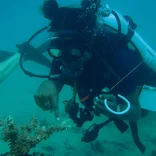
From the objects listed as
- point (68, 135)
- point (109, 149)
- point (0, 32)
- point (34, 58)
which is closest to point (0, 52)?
point (34, 58)

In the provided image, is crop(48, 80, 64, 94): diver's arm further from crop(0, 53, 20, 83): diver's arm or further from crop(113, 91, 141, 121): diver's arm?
crop(0, 53, 20, 83): diver's arm

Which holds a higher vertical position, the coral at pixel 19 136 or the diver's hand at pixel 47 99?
the diver's hand at pixel 47 99

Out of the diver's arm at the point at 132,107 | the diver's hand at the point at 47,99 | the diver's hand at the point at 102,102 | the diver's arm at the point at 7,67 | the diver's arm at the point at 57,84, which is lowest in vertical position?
the diver's arm at the point at 132,107

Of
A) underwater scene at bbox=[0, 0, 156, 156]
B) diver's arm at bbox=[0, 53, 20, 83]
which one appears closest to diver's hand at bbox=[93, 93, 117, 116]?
underwater scene at bbox=[0, 0, 156, 156]

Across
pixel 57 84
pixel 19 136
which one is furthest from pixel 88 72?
pixel 19 136

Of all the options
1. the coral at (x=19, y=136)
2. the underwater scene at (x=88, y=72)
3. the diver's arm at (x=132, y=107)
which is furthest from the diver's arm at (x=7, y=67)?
the coral at (x=19, y=136)

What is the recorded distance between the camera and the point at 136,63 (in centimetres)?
429

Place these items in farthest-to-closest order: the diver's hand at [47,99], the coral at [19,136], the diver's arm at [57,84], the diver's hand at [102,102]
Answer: the diver's arm at [57,84]
the diver's hand at [102,102]
the diver's hand at [47,99]
the coral at [19,136]

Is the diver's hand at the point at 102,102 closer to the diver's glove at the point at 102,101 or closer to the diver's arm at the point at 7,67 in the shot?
the diver's glove at the point at 102,101

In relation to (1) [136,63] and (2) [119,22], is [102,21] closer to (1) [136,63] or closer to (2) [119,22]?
(2) [119,22]

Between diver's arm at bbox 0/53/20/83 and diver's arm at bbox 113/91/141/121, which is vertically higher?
diver's arm at bbox 0/53/20/83

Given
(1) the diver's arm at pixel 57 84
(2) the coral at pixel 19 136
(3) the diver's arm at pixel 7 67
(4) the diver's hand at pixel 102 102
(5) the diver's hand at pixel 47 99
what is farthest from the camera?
(3) the diver's arm at pixel 7 67

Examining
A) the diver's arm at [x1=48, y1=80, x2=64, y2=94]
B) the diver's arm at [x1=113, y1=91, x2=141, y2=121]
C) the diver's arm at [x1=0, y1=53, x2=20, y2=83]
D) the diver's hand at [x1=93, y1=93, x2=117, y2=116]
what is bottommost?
the diver's arm at [x1=113, y1=91, x2=141, y2=121]

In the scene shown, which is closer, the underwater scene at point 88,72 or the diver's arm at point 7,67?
the underwater scene at point 88,72
